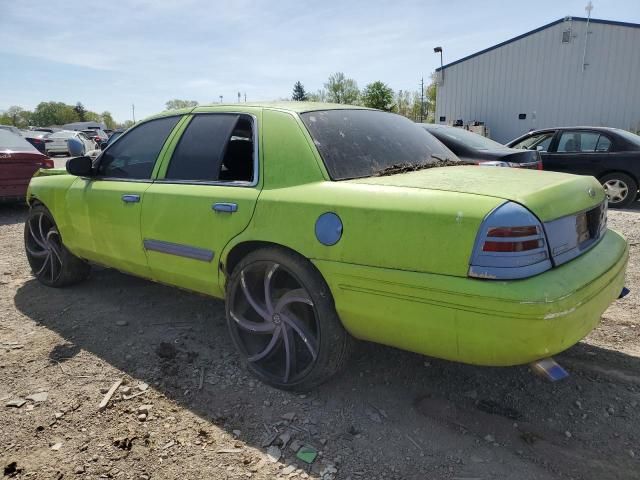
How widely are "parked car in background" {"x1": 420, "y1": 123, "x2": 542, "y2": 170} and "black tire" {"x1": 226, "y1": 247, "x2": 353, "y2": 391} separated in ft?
12.6

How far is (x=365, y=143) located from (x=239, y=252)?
3.15 feet

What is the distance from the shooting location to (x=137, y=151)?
3.63 meters

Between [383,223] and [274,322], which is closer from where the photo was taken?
[383,223]

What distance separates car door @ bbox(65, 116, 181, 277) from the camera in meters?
3.38

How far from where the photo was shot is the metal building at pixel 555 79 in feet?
55.9

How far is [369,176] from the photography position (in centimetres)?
260

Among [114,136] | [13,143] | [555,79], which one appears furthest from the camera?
[555,79]

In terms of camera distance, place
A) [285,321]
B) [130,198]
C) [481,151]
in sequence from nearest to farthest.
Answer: [285,321] < [130,198] < [481,151]

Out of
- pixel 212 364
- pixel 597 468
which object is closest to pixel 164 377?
pixel 212 364

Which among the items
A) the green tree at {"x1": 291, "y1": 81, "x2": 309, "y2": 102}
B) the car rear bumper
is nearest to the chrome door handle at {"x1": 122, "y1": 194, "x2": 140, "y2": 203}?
the car rear bumper

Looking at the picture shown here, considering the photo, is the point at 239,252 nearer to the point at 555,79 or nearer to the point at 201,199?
the point at 201,199

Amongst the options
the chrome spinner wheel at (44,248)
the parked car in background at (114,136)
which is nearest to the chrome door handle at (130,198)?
the parked car in background at (114,136)

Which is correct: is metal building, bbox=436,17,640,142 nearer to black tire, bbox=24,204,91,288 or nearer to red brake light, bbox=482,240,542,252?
black tire, bbox=24,204,91,288

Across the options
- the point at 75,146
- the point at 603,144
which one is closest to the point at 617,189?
the point at 603,144
